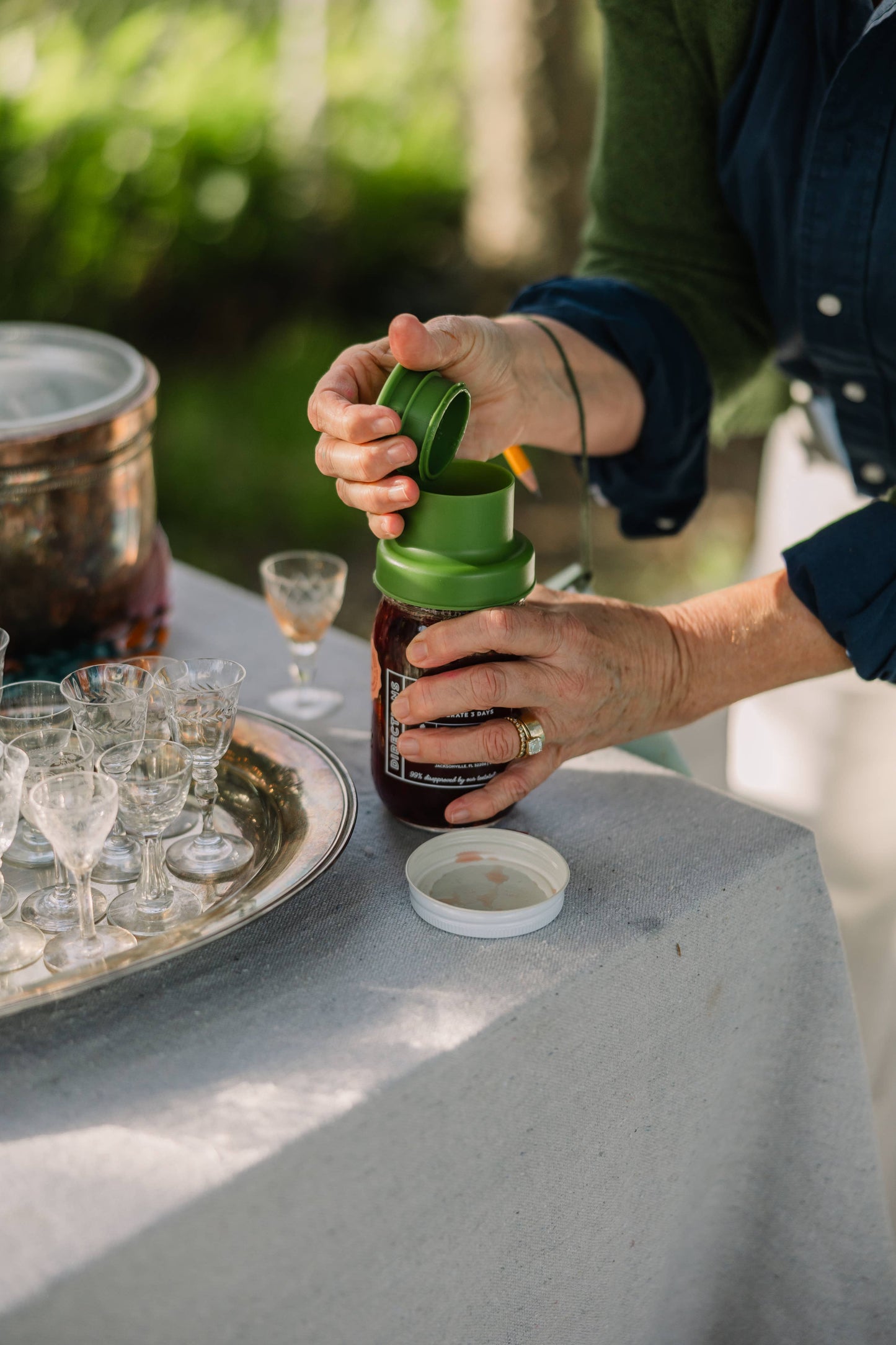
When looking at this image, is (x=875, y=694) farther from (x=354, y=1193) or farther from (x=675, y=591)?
(x=675, y=591)

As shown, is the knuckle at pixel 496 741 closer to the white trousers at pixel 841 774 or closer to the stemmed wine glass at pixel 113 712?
the stemmed wine glass at pixel 113 712

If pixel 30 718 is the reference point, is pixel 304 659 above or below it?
below

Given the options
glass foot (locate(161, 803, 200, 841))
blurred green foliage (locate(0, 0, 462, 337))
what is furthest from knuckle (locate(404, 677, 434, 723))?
blurred green foliage (locate(0, 0, 462, 337))

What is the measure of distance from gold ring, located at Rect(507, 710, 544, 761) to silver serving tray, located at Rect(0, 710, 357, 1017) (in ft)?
0.46

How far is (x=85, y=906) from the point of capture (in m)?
0.85

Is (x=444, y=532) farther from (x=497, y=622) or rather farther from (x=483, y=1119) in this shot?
(x=483, y=1119)

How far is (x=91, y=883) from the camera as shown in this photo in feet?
3.11

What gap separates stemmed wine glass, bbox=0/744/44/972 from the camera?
0.84 metres

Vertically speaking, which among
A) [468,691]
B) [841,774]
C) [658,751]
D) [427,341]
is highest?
[427,341]

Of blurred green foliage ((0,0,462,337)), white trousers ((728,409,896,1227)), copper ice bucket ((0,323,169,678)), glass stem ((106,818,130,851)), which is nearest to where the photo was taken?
glass stem ((106,818,130,851))

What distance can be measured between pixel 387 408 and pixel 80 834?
15.0 inches

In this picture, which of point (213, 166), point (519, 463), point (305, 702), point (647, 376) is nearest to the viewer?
point (519, 463)

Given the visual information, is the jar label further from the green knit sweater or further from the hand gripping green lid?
the green knit sweater

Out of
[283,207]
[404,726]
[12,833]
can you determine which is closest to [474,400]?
[404,726]
